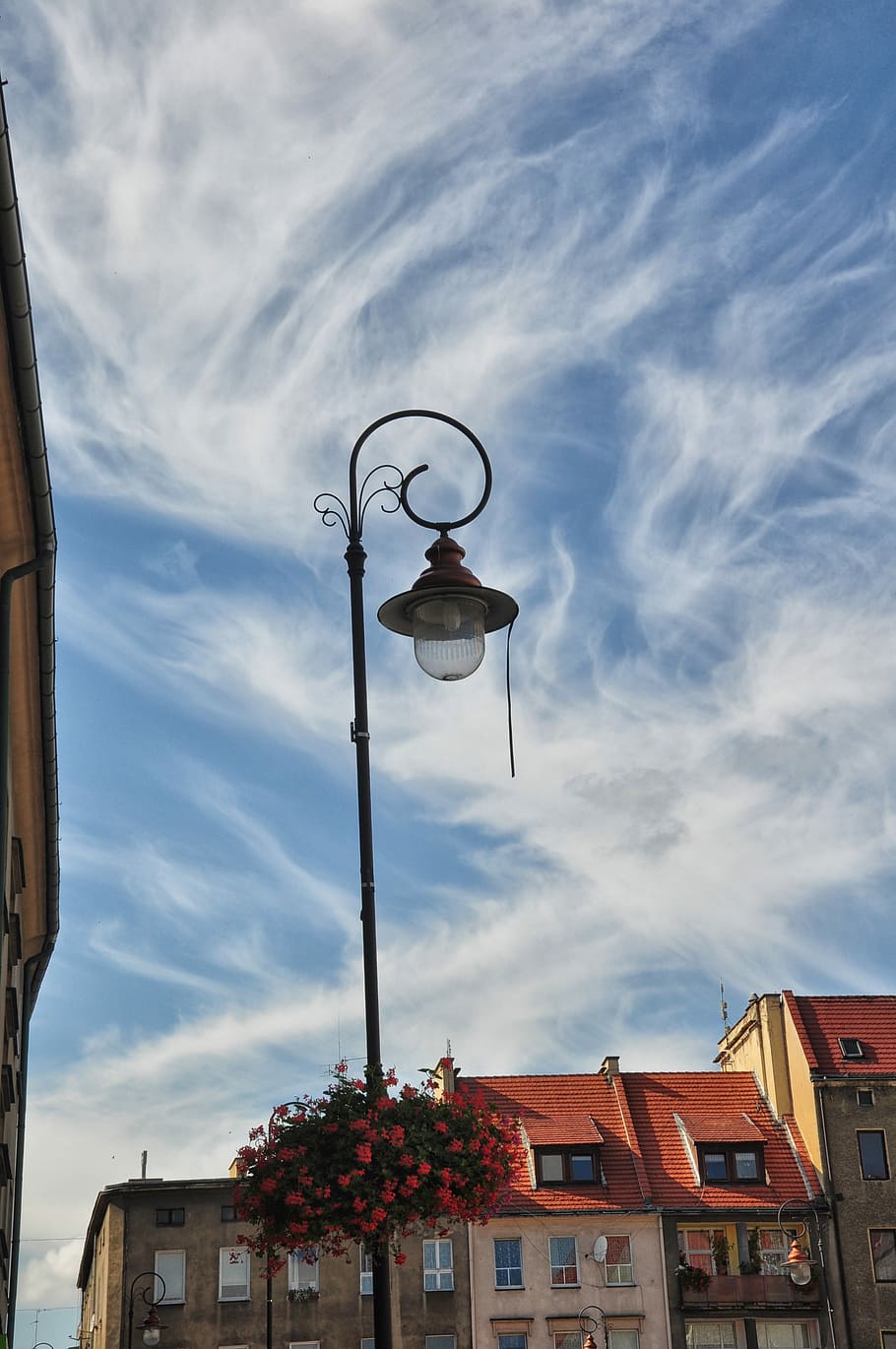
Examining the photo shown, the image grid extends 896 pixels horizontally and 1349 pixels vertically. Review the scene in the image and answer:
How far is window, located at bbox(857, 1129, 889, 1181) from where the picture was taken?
46938 mm

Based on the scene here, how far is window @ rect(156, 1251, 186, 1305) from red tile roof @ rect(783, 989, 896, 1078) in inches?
763

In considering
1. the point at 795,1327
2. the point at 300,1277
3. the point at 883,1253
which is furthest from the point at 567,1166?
the point at 883,1253

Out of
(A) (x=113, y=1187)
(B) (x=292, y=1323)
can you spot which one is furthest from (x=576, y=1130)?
(A) (x=113, y=1187)

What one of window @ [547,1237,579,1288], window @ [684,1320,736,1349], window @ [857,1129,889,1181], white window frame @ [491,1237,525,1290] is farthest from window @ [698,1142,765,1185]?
white window frame @ [491,1237,525,1290]

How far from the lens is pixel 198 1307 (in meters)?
45.5

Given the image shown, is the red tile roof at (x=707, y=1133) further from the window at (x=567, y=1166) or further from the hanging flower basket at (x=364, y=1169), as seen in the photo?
the hanging flower basket at (x=364, y=1169)

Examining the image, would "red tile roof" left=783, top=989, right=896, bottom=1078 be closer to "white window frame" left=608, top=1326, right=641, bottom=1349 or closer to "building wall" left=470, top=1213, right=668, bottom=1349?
"building wall" left=470, top=1213, right=668, bottom=1349

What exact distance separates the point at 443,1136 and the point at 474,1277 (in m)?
37.9

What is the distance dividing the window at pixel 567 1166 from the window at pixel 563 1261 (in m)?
1.87

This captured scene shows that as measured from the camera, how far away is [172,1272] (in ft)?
151

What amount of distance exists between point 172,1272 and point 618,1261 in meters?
12.7

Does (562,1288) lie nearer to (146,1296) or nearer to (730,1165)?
(730,1165)

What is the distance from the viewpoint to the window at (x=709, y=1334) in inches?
1758

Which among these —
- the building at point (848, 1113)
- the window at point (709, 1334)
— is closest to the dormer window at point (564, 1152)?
the window at point (709, 1334)
